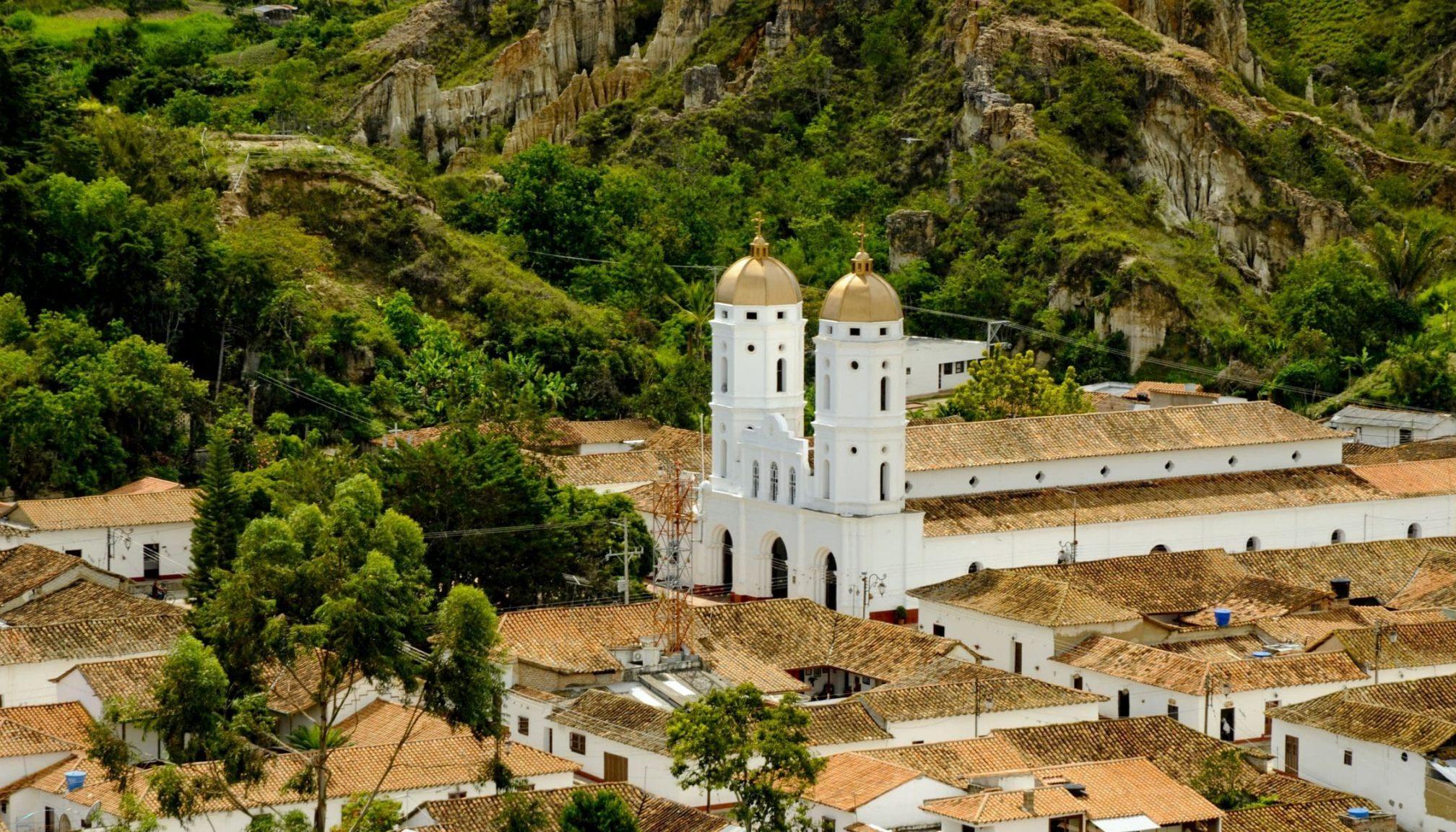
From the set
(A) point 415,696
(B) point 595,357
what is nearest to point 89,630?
(A) point 415,696

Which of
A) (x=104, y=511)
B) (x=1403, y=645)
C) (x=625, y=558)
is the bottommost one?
(x=1403, y=645)

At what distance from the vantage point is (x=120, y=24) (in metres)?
106

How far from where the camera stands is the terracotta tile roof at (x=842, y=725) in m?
53.4

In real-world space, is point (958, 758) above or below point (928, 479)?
below

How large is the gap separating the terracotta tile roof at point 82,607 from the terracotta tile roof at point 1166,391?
29.3m

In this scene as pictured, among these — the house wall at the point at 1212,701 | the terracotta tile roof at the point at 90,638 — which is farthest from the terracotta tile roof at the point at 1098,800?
the terracotta tile roof at the point at 90,638

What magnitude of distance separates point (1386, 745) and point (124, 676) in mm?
22929

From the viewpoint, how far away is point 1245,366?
87.2 meters

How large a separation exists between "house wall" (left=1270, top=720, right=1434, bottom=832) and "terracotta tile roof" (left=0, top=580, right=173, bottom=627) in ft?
72.7

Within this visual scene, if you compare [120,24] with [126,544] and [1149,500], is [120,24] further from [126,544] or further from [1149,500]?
[1149,500]

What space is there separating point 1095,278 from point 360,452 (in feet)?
81.5

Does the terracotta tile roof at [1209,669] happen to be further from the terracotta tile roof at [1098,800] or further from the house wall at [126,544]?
the house wall at [126,544]

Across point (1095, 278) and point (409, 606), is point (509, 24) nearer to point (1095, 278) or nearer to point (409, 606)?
point (1095, 278)

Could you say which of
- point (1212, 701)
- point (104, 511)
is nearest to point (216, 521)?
point (104, 511)
